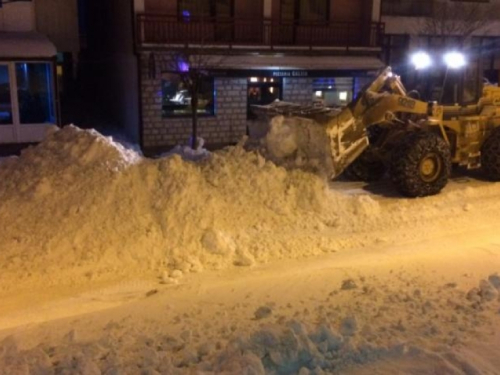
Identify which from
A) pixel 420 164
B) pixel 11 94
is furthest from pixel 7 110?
pixel 420 164

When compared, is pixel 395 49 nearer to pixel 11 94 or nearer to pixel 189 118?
pixel 189 118

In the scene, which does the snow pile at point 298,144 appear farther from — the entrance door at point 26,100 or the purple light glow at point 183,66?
the entrance door at point 26,100

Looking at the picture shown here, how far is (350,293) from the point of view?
7.05m

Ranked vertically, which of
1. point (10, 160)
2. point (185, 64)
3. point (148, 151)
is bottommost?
point (148, 151)

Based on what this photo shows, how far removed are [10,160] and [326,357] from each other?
670cm

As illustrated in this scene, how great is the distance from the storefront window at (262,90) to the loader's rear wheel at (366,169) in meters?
8.65

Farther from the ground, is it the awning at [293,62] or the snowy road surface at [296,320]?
the awning at [293,62]

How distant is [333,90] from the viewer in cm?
2225

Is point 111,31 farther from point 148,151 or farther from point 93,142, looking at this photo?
point 93,142

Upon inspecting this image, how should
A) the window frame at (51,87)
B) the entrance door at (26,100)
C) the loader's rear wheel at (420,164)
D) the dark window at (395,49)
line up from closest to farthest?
the loader's rear wheel at (420,164), the window frame at (51,87), the entrance door at (26,100), the dark window at (395,49)

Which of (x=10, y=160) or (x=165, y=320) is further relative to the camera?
(x=10, y=160)

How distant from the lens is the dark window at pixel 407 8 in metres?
25.5

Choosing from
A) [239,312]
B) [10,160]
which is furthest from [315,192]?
[10,160]

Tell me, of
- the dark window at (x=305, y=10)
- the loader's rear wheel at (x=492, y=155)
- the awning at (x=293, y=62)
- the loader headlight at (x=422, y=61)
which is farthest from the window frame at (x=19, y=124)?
the loader's rear wheel at (x=492, y=155)
